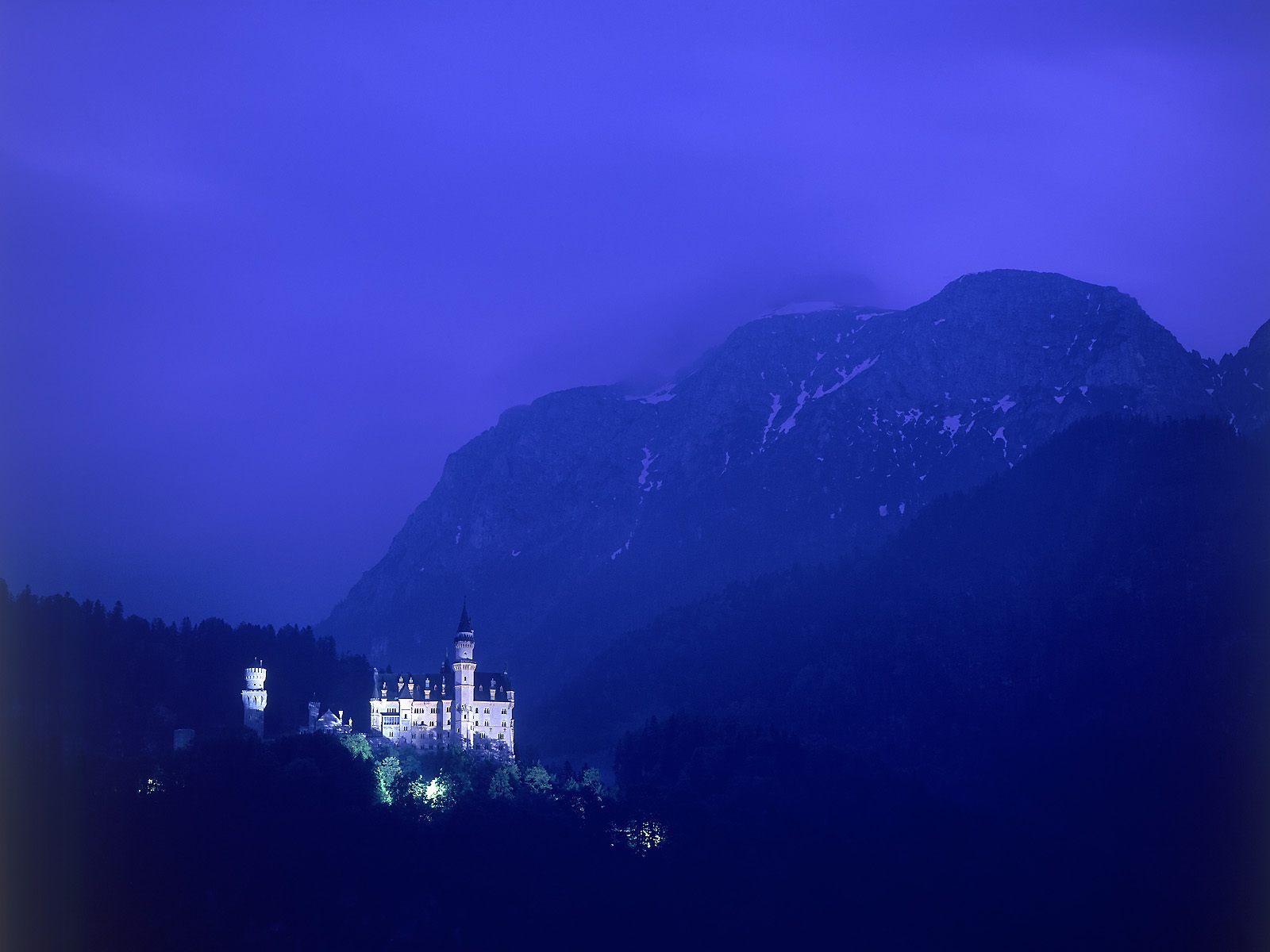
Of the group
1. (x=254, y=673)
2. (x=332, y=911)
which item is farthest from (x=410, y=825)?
(x=254, y=673)

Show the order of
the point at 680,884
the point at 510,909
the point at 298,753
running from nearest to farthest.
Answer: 1. the point at 298,753
2. the point at 510,909
3. the point at 680,884

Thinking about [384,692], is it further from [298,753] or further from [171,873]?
[171,873]

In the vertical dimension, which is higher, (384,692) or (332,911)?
(384,692)

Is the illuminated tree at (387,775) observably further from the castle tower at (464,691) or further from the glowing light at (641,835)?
the glowing light at (641,835)

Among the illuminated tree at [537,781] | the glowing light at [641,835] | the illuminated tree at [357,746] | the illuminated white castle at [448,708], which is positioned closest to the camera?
the illuminated tree at [357,746]

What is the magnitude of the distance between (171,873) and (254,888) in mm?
8175

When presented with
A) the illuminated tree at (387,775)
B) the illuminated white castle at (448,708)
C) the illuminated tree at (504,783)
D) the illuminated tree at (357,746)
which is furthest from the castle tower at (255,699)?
the illuminated tree at (504,783)

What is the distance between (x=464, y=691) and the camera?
177 metres

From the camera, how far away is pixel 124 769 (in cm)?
17250

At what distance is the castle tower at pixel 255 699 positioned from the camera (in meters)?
177

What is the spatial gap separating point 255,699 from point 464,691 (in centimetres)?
2138

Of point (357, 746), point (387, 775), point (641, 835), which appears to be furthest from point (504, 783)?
point (641, 835)

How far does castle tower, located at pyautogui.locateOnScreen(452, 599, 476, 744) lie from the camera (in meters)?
175

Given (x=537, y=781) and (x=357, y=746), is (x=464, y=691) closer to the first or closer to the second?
(x=537, y=781)
